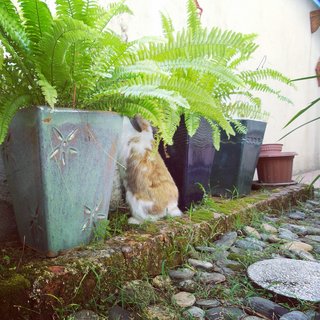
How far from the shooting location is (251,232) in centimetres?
186

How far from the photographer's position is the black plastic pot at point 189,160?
Answer: 1904 mm

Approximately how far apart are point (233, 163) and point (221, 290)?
1380mm

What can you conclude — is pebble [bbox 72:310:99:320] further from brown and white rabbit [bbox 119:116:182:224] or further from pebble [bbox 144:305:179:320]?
brown and white rabbit [bbox 119:116:182:224]

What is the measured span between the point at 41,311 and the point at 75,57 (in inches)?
28.6

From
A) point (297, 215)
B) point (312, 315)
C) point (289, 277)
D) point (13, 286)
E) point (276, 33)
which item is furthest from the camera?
point (276, 33)

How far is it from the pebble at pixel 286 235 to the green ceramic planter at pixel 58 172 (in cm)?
111

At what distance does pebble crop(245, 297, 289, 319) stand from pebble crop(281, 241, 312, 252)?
582 millimetres

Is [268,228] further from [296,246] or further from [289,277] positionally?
[289,277]

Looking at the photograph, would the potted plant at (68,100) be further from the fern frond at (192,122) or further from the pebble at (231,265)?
the pebble at (231,265)

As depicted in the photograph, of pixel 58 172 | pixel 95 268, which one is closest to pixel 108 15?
pixel 58 172

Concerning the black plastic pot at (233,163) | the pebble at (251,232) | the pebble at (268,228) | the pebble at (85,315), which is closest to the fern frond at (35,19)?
the pebble at (85,315)

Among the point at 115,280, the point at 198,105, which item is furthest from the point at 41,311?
the point at 198,105

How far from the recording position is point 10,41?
1046 millimetres

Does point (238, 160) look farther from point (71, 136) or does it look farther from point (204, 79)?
point (71, 136)
